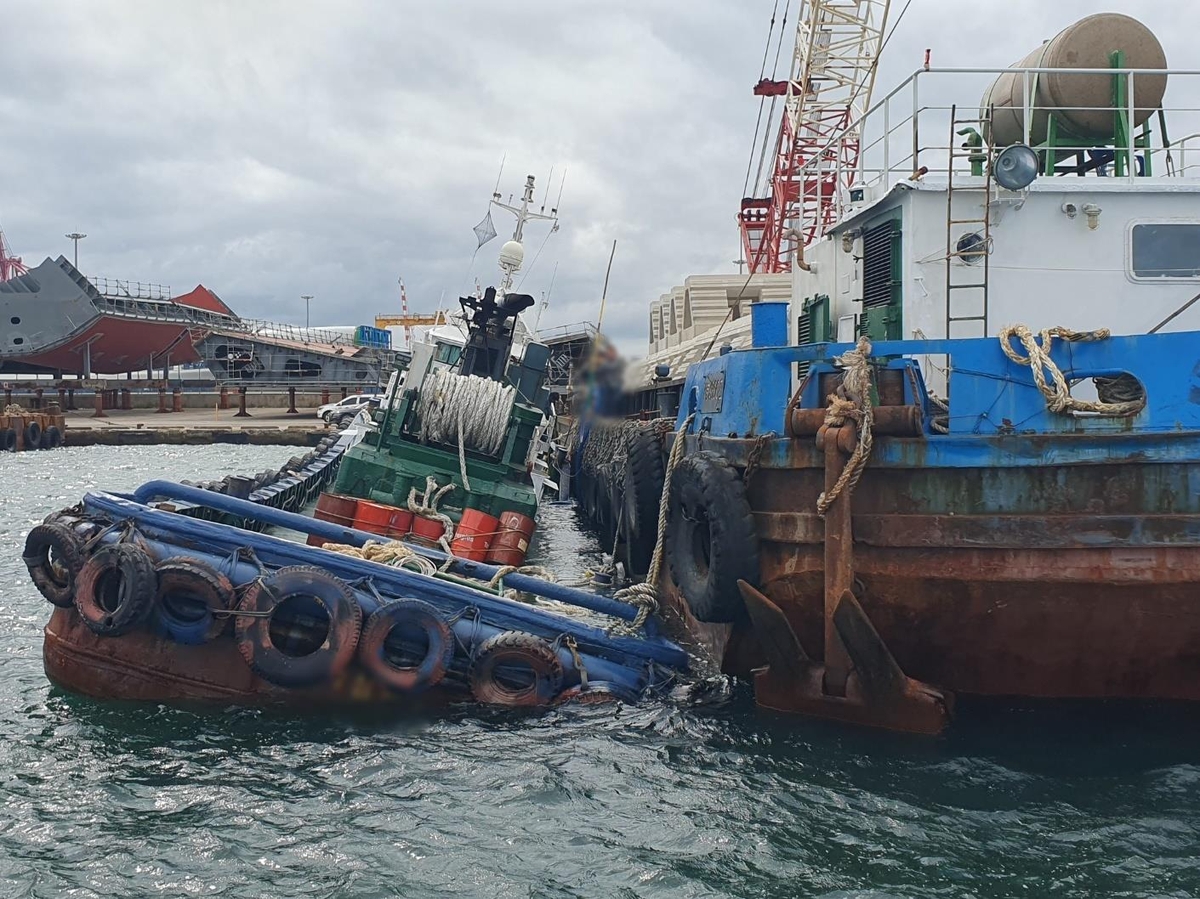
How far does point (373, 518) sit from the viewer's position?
1254cm

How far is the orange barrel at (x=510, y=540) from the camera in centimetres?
1293

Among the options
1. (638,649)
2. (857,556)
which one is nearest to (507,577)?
(638,649)

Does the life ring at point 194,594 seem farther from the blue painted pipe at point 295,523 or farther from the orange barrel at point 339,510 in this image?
the orange barrel at point 339,510

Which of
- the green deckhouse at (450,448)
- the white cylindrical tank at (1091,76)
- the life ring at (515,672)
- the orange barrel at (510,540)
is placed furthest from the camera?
the green deckhouse at (450,448)

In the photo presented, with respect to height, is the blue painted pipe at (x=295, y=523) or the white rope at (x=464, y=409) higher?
the white rope at (x=464, y=409)

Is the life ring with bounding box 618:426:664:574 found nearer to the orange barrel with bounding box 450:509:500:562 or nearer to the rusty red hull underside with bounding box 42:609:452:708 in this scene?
the orange barrel with bounding box 450:509:500:562

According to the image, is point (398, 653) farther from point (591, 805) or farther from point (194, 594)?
point (591, 805)

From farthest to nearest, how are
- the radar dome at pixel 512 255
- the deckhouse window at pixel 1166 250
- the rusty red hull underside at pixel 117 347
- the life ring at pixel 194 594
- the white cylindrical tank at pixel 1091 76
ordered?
the rusty red hull underside at pixel 117 347
the radar dome at pixel 512 255
the white cylindrical tank at pixel 1091 76
the deckhouse window at pixel 1166 250
the life ring at pixel 194 594

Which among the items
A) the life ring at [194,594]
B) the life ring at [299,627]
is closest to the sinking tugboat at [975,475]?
the life ring at [299,627]

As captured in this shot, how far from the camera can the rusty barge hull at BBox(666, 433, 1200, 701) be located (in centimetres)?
691

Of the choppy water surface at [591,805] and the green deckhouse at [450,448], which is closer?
the choppy water surface at [591,805]

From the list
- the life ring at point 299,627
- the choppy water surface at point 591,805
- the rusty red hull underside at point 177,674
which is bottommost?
the choppy water surface at point 591,805

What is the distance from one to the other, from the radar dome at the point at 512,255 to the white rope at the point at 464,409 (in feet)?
16.8

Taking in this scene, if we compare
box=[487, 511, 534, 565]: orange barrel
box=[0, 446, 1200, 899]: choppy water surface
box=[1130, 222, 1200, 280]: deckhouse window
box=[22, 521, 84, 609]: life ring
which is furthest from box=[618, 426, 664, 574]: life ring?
box=[22, 521, 84, 609]: life ring
